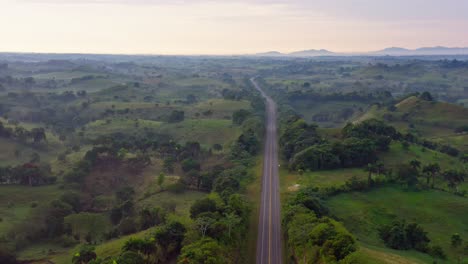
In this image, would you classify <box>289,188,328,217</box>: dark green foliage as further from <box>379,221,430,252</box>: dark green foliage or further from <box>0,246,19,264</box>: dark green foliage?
<box>0,246,19,264</box>: dark green foliage

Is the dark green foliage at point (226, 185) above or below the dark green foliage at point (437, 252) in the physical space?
above

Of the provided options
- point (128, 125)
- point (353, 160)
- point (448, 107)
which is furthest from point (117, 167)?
point (448, 107)

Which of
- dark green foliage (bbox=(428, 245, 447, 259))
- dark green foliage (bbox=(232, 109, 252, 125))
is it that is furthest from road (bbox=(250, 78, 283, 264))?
dark green foliage (bbox=(232, 109, 252, 125))

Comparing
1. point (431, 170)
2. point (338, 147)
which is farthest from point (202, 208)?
point (431, 170)

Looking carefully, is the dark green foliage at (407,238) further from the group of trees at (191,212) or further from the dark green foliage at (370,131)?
the dark green foliage at (370,131)

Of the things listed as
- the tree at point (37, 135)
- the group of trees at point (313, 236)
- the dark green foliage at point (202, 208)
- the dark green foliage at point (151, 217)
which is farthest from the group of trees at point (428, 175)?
the tree at point (37, 135)
